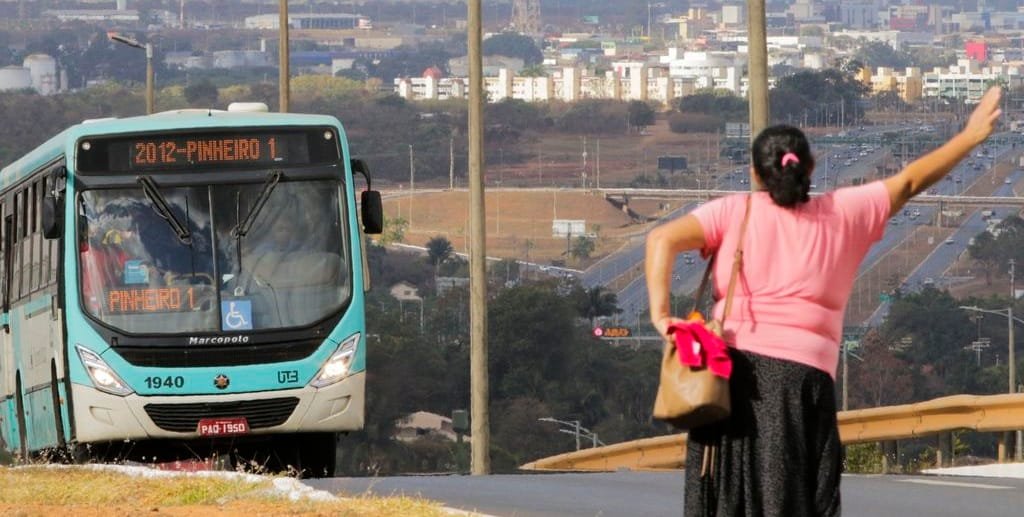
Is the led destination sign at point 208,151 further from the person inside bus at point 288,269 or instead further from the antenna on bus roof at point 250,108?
the antenna on bus roof at point 250,108

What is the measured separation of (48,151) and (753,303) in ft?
37.7

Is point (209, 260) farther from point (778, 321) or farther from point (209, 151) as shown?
point (778, 321)

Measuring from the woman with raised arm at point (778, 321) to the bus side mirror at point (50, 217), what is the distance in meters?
9.64

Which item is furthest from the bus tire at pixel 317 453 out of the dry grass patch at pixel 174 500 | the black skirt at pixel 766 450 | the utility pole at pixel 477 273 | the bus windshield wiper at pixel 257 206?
the black skirt at pixel 766 450

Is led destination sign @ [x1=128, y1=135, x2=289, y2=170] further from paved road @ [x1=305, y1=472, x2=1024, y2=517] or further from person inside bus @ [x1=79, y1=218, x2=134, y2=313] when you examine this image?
paved road @ [x1=305, y1=472, x2=1024, y2=517]

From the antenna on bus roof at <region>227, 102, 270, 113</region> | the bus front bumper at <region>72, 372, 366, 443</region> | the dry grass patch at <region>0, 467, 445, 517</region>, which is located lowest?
the bus front bumper at <region>72, 372, 366, 443</region>

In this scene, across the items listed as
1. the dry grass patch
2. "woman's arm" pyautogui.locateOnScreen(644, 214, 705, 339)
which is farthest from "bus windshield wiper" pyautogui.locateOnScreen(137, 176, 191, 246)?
"woman's arm" pyautogui.locateOnScreen(644, 214, 705, 339)

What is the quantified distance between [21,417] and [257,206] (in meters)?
3.90

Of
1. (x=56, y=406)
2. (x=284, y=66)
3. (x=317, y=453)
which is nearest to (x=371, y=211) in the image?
(x=317, y=453)

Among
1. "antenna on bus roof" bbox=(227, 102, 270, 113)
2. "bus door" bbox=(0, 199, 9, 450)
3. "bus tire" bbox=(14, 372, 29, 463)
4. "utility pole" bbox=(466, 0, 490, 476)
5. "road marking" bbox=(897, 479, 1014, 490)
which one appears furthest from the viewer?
"utility pole" bbox=(466, 0, 490, 476)

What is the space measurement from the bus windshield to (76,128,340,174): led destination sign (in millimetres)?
190

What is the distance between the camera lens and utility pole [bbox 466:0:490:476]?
25.5 m

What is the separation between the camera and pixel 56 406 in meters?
17.2

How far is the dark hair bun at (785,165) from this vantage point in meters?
7.15
